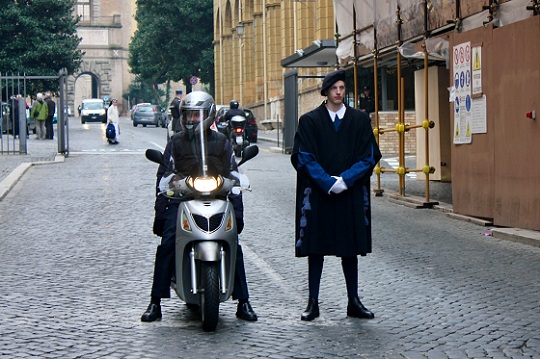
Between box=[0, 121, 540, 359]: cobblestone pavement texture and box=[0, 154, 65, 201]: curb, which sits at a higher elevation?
box=[0, 154, 65, 201]: curb

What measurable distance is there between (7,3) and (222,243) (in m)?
52.6

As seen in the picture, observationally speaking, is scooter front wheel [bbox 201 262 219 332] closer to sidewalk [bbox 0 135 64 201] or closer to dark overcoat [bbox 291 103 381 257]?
dark overcoat [bbox 291 103 381 257]

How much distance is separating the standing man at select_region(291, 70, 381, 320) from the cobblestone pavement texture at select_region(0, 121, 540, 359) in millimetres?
461

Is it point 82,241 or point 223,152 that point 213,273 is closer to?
point 223,152

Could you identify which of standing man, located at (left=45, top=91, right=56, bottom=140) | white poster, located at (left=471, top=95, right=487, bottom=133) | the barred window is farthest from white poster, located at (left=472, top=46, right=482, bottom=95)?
the barred window

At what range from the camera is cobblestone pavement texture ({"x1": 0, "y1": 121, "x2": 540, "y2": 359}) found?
721 cm

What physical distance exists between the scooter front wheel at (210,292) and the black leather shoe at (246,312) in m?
0.52

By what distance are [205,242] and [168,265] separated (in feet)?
1.64

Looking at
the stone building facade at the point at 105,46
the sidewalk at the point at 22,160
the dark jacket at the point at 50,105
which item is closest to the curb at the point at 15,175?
the sidewalk at the point at 22,160

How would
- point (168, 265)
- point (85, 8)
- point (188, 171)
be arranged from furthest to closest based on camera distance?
1. point (85, 8)
2. point (188, 171)
3. point (168, 265)

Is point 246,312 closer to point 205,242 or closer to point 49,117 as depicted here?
point 205,242

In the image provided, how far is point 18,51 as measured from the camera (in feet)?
191

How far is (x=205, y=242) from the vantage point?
A: 761 centimetres

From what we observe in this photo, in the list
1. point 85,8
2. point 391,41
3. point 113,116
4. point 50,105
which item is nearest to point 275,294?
point 391,41
